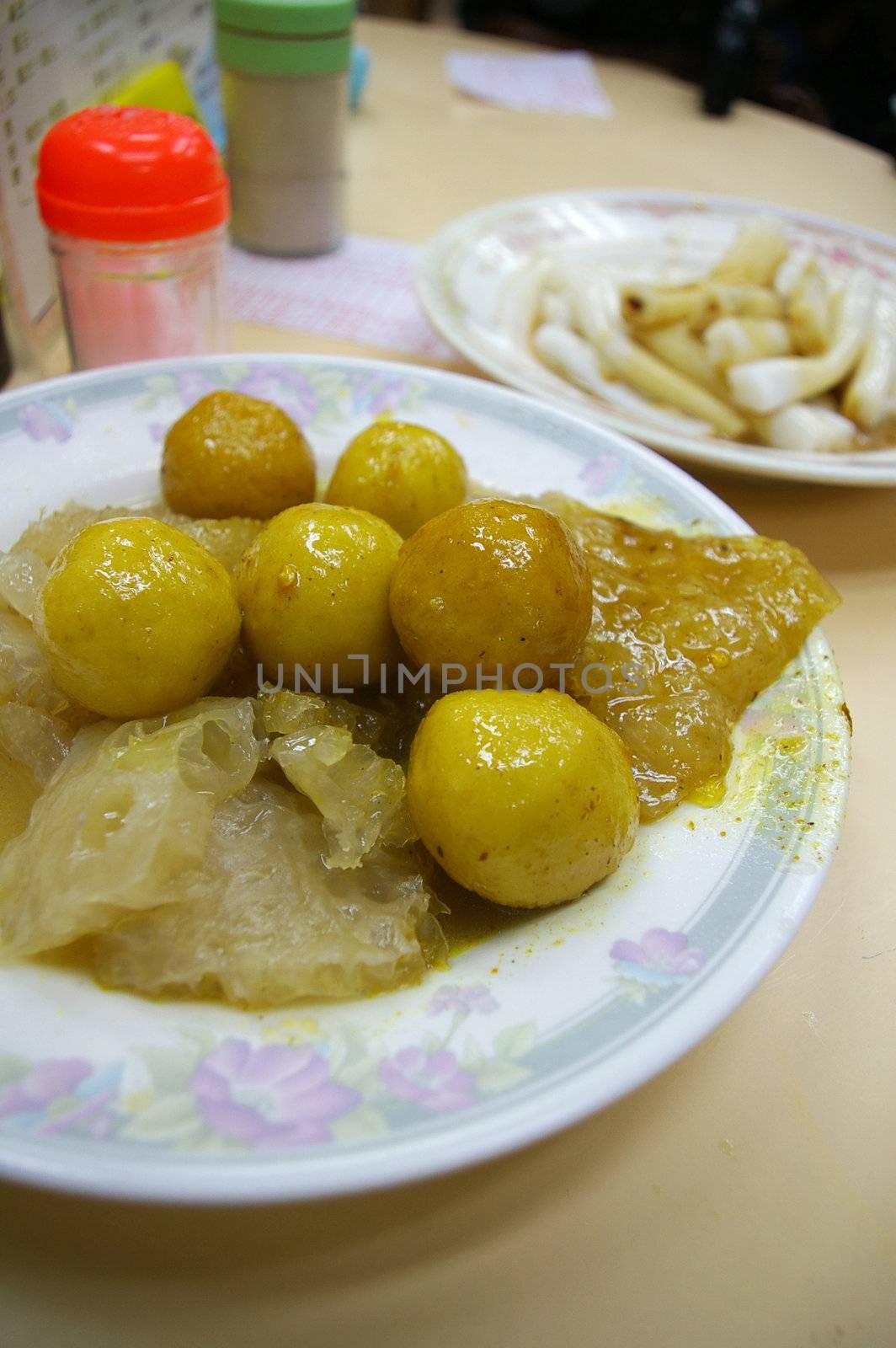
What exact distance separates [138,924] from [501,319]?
4.56ft

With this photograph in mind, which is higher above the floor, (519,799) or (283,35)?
(283,35)

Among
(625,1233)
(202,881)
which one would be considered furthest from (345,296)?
(625,1233)

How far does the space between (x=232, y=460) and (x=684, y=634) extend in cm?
53

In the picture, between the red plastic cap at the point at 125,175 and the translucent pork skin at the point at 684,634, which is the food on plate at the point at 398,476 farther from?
the red plastic cap at the point at 125,175

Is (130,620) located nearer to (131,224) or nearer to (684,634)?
(684,634)

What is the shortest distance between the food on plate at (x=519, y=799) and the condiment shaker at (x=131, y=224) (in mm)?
907

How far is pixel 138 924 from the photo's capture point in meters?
0.73

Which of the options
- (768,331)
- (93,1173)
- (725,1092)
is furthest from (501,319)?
(93,1173)

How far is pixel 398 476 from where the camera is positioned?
3.44 feet

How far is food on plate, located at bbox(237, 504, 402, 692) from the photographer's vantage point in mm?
873

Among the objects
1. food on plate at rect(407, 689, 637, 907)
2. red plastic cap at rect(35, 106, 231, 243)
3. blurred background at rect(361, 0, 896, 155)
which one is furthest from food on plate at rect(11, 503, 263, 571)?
blurred background at rect(361, 0, 896, 155)

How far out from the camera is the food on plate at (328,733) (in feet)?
2.39

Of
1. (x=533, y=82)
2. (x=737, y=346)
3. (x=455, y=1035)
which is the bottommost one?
(x=455, y=1035)

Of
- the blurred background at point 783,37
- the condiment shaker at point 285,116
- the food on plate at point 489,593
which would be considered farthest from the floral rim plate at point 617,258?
the blurred background at point 783,37
